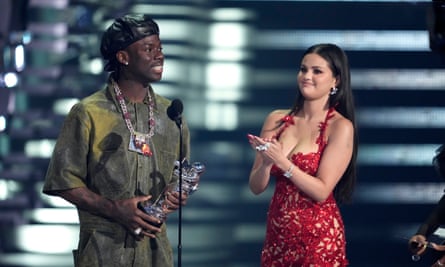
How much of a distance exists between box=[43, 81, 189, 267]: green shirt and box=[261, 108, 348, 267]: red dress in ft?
1.71

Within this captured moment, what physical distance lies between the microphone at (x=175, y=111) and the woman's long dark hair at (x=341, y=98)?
0.75m

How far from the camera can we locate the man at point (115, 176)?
11.8ft

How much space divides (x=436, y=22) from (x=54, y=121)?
2.85m

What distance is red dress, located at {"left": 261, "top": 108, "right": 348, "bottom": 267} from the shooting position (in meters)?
3.94

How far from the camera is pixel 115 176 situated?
364cm

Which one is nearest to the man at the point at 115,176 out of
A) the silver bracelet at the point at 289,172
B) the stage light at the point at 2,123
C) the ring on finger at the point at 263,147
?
the ring on finger at the point at 263,147

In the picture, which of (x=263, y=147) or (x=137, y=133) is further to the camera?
(x=263, y=147)

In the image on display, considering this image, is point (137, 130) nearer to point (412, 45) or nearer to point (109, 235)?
point (109, 235)

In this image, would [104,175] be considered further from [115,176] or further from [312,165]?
[312,165]

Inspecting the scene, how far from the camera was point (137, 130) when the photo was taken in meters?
3.71

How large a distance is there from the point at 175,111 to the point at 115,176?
35 cm

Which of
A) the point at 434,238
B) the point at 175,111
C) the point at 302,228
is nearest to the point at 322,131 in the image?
the point at 302,228

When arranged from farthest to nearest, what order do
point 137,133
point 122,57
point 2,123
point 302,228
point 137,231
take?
point 2,123 → point 302,228 → point 122,57 → point 137,133 → point 137,231

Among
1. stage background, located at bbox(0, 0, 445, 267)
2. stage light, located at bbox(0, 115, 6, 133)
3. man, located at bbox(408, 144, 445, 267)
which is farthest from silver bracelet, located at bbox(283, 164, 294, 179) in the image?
stage light, located at bbox(0, 115, 6, 133)
